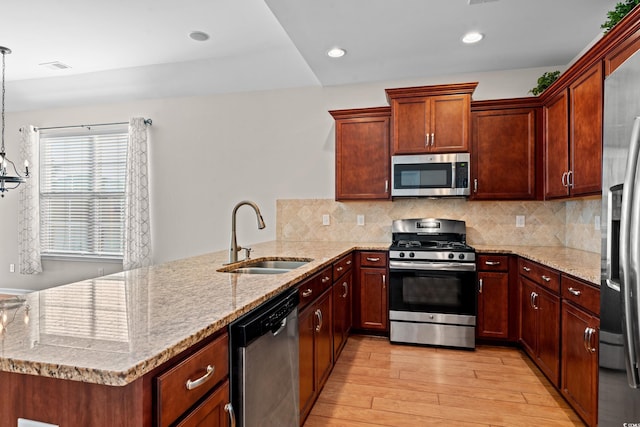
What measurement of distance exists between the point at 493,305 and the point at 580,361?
1.25 metres

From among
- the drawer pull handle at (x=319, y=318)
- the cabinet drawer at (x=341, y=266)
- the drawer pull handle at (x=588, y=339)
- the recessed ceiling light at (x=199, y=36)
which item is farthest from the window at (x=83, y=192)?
the drawer pull handle at (x=588, y=339)

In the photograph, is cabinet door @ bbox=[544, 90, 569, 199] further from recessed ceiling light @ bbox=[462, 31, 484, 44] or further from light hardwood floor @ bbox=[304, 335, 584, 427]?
light hardwood floor @ bbox=[304, 335, 584, 427]

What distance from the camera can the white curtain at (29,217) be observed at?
5035 millimetres

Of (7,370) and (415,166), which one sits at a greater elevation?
(415,166)

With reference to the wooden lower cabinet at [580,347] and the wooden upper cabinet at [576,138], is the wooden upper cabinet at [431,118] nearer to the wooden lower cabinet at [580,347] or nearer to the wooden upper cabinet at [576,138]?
the wooden upper cabinet at [576,138]

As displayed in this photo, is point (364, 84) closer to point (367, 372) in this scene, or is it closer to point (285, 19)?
point (285, 19)

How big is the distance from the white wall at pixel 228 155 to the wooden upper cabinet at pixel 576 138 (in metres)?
1.34

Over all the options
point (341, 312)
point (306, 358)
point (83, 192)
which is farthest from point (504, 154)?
point (83, 192)

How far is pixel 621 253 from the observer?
1188 mm

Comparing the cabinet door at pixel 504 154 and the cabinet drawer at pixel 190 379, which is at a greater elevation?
the cabinet door at pixel 504 154

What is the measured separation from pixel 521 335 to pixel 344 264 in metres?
1.66

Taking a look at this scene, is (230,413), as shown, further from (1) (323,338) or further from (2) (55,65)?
(2) (55,65)

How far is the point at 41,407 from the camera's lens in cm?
89

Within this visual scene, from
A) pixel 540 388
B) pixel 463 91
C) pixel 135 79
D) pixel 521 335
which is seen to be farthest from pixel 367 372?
pixel 135 79
